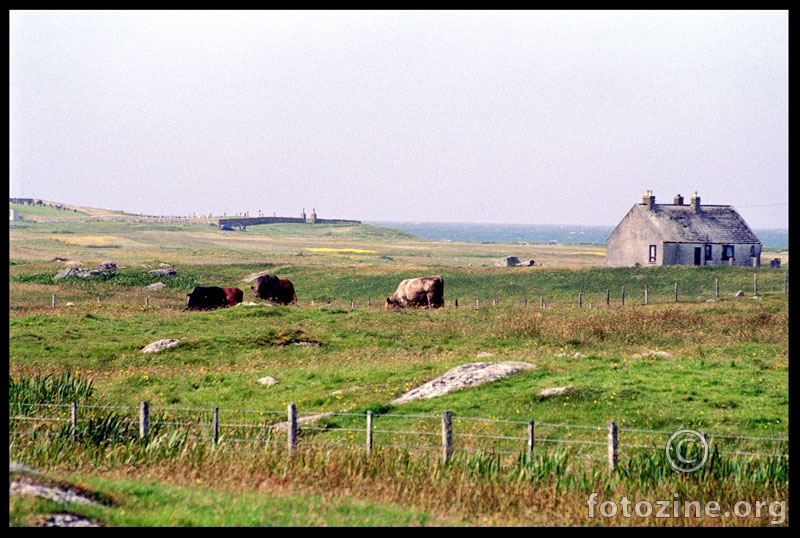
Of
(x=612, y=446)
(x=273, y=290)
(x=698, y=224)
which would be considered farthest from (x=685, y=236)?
(x=612, y=446)

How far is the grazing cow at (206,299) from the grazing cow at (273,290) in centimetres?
429

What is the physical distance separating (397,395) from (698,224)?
63427 mm

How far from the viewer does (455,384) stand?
2747 centimetres

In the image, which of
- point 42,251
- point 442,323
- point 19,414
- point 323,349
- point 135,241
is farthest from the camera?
point 135,241

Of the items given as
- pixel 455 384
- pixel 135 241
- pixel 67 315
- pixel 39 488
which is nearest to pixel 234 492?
pixel 39 488

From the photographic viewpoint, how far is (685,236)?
266 ft

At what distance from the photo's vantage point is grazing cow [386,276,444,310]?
58562 millimetres

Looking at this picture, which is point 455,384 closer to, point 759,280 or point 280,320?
point 280,320

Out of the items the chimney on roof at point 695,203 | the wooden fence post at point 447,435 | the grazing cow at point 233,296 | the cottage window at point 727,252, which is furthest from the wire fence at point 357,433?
the chimney on roof at point 695,203

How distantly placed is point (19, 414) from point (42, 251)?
12269 cm

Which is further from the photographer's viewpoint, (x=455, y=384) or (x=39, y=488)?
(x=455, y=384)

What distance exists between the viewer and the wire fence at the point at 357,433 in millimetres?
19781

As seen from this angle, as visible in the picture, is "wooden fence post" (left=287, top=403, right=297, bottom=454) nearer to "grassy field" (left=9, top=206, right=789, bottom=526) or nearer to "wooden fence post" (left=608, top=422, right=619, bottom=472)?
"grassy field" (left=9, top=206, right=789, bottom=526)

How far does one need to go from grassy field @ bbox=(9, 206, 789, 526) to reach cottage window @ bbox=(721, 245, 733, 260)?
18929 mm
